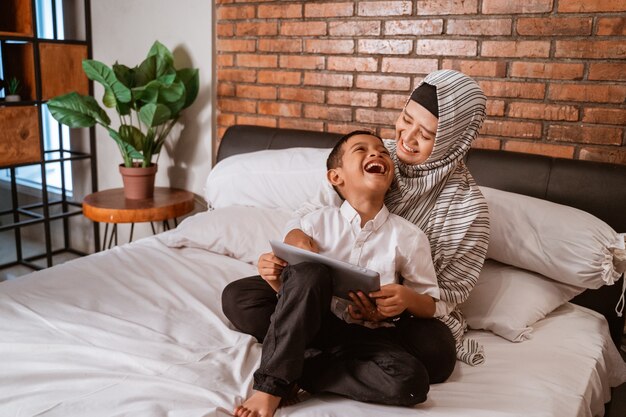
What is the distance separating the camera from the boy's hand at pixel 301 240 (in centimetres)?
143

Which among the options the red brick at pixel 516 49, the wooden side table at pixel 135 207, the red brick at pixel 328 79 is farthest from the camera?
the wooden side table at pixel 135 207

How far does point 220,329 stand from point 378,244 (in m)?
0.47

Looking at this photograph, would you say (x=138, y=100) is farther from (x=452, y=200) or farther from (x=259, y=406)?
(x=259, y=406)

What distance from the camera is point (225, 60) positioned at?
9.22 feet

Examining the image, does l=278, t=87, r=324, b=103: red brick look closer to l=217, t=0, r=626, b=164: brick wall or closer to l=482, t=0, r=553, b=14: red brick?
l=217, t=0, r=626, b=164: brick wall

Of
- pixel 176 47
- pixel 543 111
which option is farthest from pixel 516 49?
pixel 176 47

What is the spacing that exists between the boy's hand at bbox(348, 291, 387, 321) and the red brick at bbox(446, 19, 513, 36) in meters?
1.25

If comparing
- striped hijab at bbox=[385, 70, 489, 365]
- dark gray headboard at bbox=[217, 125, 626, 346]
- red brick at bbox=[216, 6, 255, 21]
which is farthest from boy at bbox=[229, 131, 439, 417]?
red brick at bbox=[216, 6, 255, 21]

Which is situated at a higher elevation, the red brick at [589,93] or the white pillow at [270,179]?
the red brick at [589,93]

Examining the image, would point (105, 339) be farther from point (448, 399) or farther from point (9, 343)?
point (448, 399)

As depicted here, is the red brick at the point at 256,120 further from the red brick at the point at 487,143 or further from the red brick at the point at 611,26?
the red brick at the point at 611,26

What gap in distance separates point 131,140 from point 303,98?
0.88 metres

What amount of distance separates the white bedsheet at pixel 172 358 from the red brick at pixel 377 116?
99 cm

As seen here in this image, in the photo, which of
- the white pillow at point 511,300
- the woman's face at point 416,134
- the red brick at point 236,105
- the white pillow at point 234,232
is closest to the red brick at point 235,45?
the red brick at point 236,105
